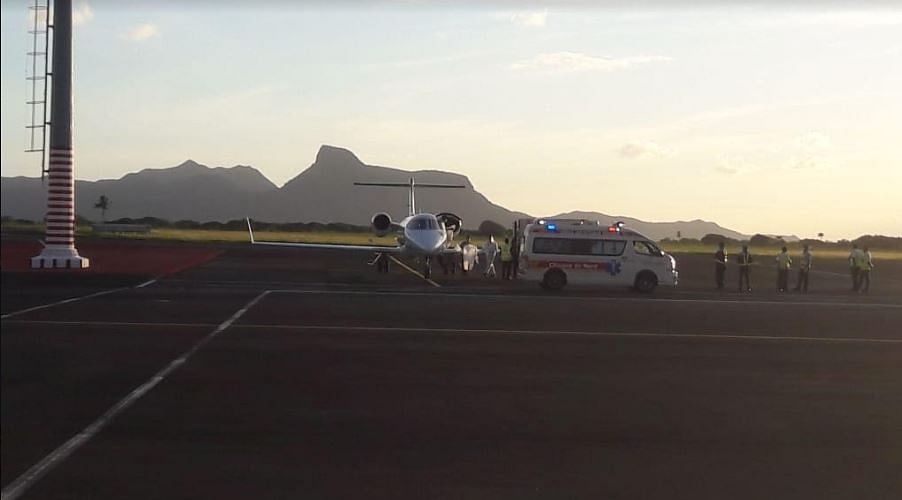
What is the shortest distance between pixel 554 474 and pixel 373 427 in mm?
2317

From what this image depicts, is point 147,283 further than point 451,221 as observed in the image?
No

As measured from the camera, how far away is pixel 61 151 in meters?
38.0

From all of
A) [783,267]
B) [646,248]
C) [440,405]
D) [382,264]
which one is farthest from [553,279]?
[440,405]

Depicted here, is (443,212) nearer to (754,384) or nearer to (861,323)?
(861,323)

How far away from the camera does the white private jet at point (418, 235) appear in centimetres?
3944

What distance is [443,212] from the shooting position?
4356cm

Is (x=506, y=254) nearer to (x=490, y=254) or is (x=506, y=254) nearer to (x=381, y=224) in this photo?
(x=490, y=254)

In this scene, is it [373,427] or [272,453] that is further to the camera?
[373,427]

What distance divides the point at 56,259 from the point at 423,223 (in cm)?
1297

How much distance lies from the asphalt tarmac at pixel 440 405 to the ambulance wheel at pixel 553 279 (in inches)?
420

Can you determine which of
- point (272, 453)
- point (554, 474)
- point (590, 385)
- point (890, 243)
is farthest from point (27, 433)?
point (890, 243)

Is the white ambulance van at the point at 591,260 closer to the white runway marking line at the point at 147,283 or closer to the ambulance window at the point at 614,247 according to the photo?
the ambulance window at the point at 614,247

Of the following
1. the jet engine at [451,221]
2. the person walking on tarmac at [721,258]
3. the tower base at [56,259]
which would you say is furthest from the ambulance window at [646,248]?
the tower base at [56,259]

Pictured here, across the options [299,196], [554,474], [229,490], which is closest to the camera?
[229,490]
